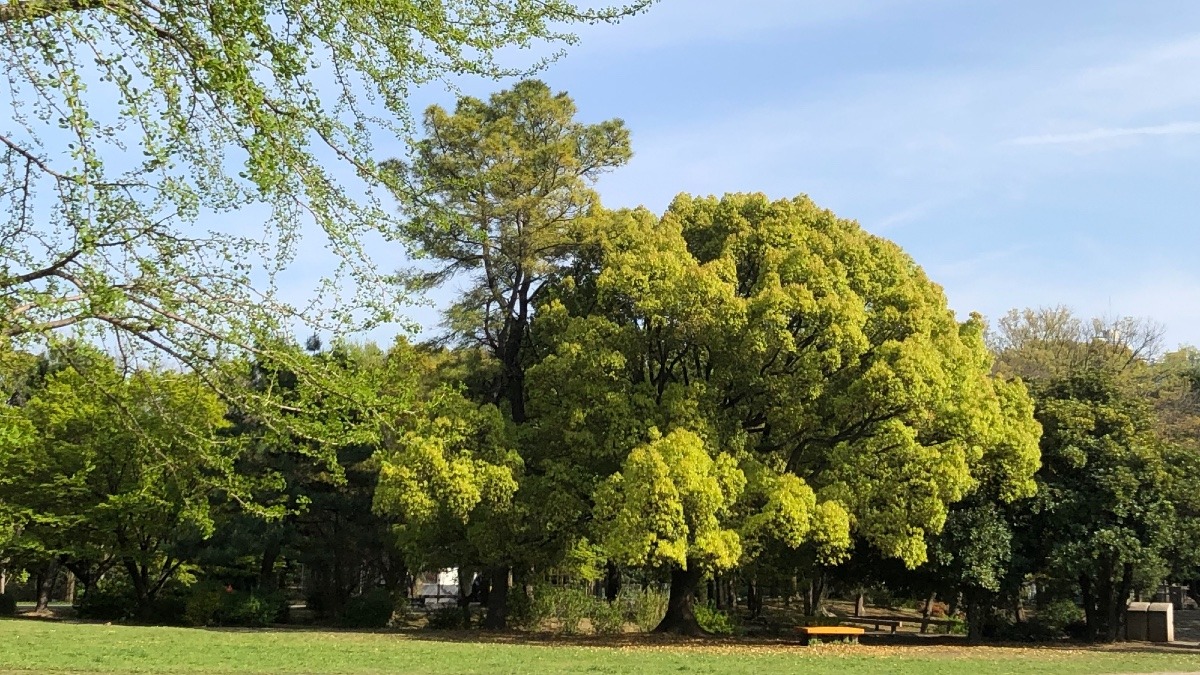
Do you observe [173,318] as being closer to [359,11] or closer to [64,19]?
[64,19]

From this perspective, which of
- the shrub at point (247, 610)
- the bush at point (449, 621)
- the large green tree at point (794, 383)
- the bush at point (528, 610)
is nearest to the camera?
the large green tree at point (794, 383)

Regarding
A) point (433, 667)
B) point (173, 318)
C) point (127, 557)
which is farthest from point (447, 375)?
point (173, 318)

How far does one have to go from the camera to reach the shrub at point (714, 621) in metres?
24.8

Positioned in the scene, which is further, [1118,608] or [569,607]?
[569,607]

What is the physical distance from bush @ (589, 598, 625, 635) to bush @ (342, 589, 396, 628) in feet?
19.4

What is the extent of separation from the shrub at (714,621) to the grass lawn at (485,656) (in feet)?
10.8

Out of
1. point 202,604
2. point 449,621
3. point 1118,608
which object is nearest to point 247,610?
point 202,604

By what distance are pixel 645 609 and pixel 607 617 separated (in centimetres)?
101

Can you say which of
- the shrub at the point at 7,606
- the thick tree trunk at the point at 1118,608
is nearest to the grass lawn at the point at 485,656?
the thick tree trunk at the point at 1118,608

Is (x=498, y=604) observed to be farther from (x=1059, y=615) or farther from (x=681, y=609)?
(x=1059, y=615)

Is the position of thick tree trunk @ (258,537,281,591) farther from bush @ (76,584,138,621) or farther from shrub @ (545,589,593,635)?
shrub @ (545,589,593,635)

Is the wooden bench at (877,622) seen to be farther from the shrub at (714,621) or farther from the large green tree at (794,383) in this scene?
the large green tree at (794,383)

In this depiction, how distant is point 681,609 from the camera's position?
Answer: 23.4 m

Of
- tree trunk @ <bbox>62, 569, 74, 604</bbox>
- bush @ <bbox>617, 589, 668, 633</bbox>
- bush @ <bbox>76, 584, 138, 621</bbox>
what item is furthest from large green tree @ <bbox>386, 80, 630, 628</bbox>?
tree trunk @ <bbox>62, 569, 74, 604</bbox>
